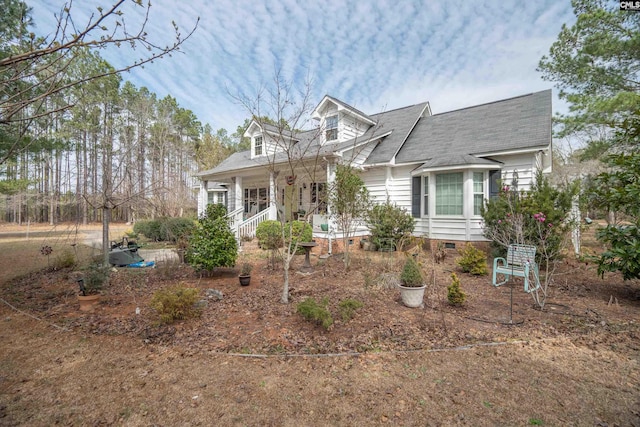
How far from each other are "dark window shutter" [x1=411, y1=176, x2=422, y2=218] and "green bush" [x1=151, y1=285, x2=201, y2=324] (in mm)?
9154

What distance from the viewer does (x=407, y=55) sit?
37.2ft

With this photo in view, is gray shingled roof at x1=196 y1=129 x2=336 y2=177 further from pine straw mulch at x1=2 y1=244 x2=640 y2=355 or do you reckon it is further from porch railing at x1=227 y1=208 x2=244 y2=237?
pine straw mulch at x1=2 y1=244 x2=640 y2=355

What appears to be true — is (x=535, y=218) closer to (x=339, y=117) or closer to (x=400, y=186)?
(x=400, y=186)

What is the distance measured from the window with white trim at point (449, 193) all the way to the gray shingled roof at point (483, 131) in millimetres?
622

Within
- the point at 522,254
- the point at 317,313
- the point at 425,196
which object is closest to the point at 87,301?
the point at 317,313

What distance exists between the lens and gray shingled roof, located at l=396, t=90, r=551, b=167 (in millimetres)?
9906

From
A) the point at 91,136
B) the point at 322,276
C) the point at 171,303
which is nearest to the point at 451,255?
the point at 322,276

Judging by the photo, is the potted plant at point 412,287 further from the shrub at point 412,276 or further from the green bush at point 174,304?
the green bush at point 174,304

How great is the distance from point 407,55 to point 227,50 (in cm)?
748

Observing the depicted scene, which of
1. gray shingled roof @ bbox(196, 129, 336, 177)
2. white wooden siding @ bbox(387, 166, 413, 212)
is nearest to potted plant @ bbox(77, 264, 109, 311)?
gray shingled roof @ bbox(196, 129, 336, 177)

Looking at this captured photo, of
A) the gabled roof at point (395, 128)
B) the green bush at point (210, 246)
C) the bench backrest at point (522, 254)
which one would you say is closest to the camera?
the bench backrest at point (522, 254)

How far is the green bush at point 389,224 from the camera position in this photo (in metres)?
10.3

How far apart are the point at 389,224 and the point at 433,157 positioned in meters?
3.34

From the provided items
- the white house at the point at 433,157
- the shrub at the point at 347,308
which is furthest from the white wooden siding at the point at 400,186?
the shrub at the point at 347,308
